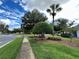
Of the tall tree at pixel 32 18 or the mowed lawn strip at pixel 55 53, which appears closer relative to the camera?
the mowed lawn strip at pixel 55 53

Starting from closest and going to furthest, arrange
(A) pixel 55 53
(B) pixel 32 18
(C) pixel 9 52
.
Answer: (A) pixel 55 53 → (C) pixel 9 52 → (B) pixel 32 18

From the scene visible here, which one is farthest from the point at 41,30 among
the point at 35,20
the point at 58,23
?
the point at 58,23

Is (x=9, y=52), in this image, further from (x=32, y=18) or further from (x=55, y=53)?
(x=32, y=18)

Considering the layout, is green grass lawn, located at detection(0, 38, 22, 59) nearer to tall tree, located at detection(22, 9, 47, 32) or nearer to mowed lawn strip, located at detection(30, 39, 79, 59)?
mowed lawn strip, located at detection(30, 39, 79, 59)

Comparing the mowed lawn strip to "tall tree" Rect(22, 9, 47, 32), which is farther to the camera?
"tall tree" Rect(22, 9, 47, 32)

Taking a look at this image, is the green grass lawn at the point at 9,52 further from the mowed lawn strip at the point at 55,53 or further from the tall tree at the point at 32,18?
the tall tree at the point at 32,18

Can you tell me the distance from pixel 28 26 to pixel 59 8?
30676mm

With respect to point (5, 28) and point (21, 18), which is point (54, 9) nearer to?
point (21, 18)

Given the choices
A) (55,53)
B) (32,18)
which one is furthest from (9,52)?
(32,18)

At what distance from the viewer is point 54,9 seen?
2340 inches

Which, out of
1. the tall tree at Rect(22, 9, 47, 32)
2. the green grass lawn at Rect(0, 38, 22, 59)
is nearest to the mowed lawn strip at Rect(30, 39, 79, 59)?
the green grass lawn at Rect(0, 38, 22, 59)

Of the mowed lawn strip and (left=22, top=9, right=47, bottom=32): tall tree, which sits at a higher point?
(left=22, top=9, right=47, bottom=32): tall tree

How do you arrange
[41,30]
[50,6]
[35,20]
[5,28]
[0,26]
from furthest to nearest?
[5,28]
[0,26]
[35,20]
[50,6]
[41,30]

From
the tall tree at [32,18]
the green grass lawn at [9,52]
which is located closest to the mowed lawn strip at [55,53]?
the green grass lawn at [9,52]
